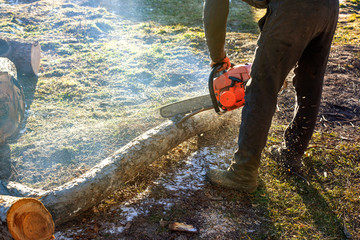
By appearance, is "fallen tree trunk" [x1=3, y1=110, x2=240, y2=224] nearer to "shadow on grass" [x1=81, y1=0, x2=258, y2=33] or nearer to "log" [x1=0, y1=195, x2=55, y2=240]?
"log" [x1=0, y1=195, x2=55, y2=240]

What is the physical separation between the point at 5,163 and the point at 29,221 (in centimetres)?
147

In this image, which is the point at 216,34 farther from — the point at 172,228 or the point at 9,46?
the point at 9,46

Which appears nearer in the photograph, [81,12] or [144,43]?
[144,43]

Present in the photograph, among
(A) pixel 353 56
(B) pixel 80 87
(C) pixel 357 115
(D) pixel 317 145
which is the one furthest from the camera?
(A) pixel 353 56

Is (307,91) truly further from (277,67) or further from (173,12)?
(173,12)

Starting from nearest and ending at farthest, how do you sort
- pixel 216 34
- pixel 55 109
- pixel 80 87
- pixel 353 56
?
1. pixel 216 34
2. pixel 55 109
3. pixel 80 87
4. pixel 353 56

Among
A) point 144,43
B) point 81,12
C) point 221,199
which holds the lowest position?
point 221,199

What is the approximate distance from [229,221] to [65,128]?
232cm

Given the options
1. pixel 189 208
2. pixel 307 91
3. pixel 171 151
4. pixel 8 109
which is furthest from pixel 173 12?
pixel 189 208

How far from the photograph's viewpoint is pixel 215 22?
2293mm

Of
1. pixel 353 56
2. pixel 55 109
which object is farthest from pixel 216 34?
pixel 353 56

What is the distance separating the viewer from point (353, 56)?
5.11 metres

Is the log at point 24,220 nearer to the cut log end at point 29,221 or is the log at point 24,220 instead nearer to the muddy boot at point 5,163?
the cut log end at point 29,221

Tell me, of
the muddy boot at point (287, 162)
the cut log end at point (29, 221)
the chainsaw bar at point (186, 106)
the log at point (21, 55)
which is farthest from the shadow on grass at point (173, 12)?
the cut log end at point (29, 221)
